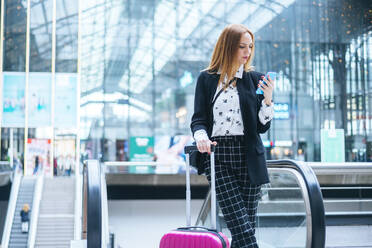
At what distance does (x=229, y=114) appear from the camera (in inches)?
96.7

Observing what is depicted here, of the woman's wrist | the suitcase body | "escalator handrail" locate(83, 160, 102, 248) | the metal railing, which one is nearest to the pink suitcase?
the suitcase body

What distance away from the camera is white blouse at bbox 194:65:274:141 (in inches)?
96.3

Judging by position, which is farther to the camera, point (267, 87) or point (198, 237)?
point (267, 87)

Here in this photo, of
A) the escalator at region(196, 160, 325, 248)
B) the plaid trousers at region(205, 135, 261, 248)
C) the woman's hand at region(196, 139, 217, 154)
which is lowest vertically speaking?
the escalator at region(196, 160, 325, 248)

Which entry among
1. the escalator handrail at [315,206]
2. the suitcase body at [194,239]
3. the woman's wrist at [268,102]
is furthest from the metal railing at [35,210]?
the woman's wrist at [268,102]

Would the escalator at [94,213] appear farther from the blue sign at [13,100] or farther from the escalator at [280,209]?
the blue sign at [13,100]

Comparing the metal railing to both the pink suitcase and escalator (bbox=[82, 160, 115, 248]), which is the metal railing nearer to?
escalator (bbox=[82, 160, 115, 248])

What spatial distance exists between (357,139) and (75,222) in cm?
1299

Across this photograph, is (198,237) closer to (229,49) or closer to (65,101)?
(229,49)

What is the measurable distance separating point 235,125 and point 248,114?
0.08 meters

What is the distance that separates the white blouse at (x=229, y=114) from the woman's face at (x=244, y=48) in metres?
0.08

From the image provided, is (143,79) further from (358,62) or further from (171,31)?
(358,62)

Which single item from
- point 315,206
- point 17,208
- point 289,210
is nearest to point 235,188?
point 315,206

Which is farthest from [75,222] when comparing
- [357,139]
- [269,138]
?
[357,139]
